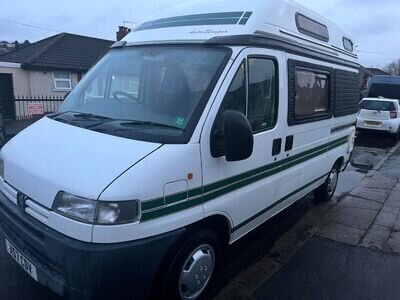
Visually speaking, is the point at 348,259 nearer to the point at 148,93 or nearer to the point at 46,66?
the point at 148,93

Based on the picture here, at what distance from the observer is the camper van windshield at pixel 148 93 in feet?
9.87

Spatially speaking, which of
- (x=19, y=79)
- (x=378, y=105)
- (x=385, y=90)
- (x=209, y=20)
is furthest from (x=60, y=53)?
(x=209, y=20)

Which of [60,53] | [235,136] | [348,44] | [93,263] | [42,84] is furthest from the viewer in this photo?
[60,53]

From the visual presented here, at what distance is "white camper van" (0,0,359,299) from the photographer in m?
2.55

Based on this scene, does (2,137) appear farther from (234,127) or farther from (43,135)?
(234,127)

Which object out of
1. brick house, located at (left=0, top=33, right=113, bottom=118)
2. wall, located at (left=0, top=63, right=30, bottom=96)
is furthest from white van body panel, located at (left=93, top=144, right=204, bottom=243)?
wall, located at (left=0, top=63, right=30, bottom=96)

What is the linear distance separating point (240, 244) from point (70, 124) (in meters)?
2.48

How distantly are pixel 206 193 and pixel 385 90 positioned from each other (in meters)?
18.2

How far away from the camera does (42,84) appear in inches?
873

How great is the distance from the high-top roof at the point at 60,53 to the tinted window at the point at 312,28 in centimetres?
1806

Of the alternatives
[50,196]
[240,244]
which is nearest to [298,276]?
[240,244]

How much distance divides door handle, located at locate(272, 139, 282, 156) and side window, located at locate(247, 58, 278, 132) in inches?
7.1

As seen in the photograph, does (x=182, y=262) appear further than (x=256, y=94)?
No

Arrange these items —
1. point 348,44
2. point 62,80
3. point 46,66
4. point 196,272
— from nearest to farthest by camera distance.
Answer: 1. point 196,272
2. point 348,44
3. point 46,66
4. point 62,80
